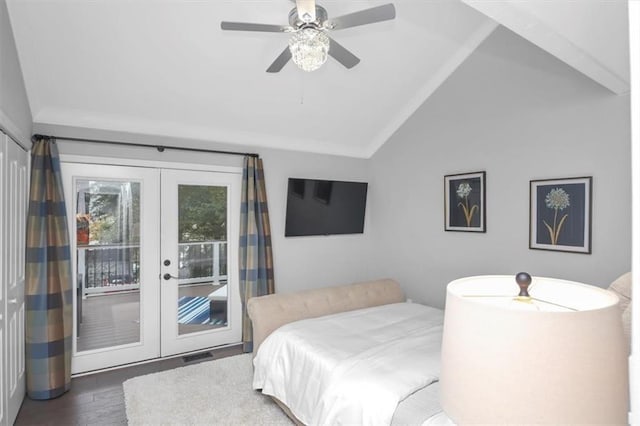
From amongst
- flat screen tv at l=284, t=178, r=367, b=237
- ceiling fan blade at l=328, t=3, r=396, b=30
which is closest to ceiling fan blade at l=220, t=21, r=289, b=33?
ceiling fan blade at l=328, t=3, r=396, b=30

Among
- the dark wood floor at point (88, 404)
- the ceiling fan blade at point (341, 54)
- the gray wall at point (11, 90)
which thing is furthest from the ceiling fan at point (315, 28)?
the dark wood floor at point (88, 404)

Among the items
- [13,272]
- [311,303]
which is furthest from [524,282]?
[13,272]

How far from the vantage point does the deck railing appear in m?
3.50

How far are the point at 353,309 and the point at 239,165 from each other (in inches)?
81.5

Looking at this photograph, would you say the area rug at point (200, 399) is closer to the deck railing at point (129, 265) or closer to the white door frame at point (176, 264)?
the white door frame at point (176, 264)

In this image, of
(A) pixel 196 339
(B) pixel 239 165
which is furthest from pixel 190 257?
(B) pixel 239 165

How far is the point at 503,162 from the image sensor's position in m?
3.49

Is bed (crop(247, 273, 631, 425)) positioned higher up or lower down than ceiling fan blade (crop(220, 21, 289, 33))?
lower down

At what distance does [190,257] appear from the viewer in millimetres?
3979

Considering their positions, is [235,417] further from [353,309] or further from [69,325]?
[69,325]

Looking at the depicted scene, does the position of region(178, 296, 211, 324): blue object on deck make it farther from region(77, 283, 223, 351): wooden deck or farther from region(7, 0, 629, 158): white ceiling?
region(7, 0, 629, 158): white ceiling

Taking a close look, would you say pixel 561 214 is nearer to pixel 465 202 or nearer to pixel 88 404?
pixel 465 202

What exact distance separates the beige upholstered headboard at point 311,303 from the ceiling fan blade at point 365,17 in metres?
2.13

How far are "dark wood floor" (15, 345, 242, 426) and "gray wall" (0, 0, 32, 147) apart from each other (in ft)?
6.78
